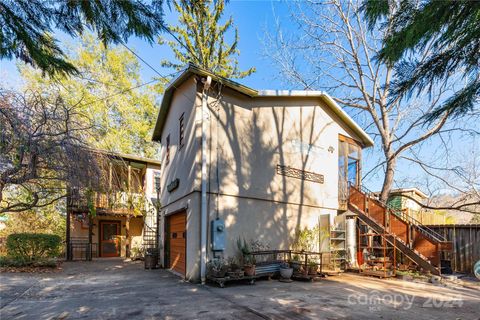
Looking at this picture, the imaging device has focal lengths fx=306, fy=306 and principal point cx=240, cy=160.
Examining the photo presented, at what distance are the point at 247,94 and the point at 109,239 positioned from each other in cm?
1226

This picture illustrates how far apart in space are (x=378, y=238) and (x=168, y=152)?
905 centimetres

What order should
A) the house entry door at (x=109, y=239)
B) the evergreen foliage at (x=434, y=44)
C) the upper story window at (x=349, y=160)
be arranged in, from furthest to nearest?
the house entry door at (x=109, y=239), the upper story window at (x=349, y=160), the evergreen foliage at (x=434, y=44)

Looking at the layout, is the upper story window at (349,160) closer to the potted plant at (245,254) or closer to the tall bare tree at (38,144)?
the potted plant at (245,254)

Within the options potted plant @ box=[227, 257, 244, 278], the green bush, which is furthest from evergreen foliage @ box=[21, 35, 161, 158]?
potted plant @ box=[227, 257, 244, 278]

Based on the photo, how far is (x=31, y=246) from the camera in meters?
11.4

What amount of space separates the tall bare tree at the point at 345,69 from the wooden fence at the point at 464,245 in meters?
3.58

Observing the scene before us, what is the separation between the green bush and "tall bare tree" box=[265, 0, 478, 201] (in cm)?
1368

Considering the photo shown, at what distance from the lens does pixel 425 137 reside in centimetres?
1373

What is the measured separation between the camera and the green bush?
11.2 m

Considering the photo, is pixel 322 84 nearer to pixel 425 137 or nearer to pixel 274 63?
pixel 274 63

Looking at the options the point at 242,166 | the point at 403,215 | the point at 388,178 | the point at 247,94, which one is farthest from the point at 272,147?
the point at 388,178

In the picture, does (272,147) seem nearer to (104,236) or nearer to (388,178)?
(388,178)

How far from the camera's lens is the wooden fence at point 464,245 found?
10.5 metres

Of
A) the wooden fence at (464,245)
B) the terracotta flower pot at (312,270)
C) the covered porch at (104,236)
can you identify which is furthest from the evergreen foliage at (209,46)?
the wooden fence at (464,245)
